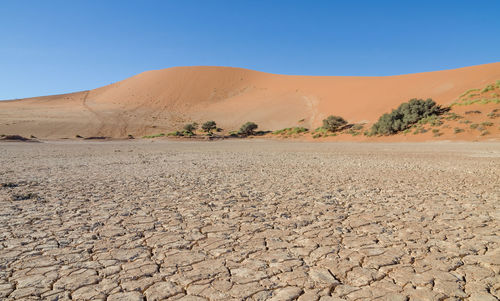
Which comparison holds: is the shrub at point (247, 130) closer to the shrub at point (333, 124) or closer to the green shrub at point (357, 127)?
the shrub at point (333, 124)

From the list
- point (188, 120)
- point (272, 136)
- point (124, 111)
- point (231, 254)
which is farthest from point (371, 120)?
point (124, 111)

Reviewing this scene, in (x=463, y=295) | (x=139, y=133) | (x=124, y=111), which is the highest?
(x=124, y=111)

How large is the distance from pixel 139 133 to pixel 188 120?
10.0 meters

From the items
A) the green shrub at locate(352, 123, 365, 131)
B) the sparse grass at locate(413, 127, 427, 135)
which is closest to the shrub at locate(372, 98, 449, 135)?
the sparse grass at locate(413, 127, 427, 135)

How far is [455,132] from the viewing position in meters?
19.5

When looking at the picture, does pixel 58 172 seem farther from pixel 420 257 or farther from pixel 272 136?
pixel 272 136

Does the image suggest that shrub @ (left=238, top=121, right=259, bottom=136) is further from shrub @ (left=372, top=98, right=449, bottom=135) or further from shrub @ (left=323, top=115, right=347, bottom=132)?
shrub @ (left=372, top=98, right=449, bottom=135)

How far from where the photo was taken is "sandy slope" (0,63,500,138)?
3234cm

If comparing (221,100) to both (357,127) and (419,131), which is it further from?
(419,131)

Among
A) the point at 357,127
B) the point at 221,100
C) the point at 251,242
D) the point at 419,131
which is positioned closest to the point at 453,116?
the point at 419,131

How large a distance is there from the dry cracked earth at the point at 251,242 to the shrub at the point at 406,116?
1897cm

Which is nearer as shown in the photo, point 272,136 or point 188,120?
point 272,136

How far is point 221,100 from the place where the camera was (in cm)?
5366

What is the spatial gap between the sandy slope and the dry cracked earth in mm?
27234
